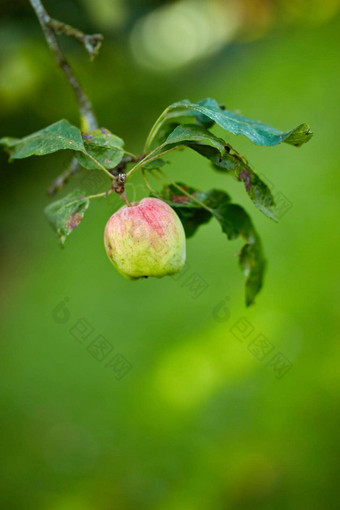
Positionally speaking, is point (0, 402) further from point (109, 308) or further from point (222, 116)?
point (222, 116)

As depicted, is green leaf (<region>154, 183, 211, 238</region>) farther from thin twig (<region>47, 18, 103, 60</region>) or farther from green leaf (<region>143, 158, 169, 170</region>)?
thin twig (<region>47, 18, 103, 60</region>)

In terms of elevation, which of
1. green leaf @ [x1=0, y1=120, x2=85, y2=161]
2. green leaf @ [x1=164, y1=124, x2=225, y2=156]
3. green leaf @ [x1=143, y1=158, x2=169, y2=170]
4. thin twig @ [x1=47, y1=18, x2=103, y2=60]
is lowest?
green leaf @ [x1=164, y1=124, x2=225, y2=156]

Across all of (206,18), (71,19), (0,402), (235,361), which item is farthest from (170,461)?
(206,18)

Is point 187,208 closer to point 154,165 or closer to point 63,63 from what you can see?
point 154,165

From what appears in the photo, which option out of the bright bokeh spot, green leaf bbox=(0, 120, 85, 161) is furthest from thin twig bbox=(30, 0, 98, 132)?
the bright bokeh spot

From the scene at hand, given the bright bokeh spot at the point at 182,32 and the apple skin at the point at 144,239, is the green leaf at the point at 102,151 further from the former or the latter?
the bright bokeh spot at the point at 182,32

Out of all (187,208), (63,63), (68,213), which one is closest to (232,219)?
(187,208)

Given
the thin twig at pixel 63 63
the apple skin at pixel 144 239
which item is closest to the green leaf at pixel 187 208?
the apple skin at pixel 144 239
